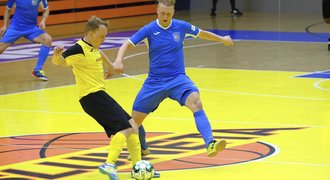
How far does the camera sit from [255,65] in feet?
63.7

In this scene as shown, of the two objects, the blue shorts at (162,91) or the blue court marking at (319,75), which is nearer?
the blue shorts at (162,91)

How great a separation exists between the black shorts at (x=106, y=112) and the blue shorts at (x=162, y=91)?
78 centimetres

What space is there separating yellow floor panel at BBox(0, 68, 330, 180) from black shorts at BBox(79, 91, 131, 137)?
0.68m

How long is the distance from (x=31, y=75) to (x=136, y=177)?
10.4m

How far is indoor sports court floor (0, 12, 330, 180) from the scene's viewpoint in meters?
10.4

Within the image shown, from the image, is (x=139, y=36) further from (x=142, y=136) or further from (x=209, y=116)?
(x=209, y=116)

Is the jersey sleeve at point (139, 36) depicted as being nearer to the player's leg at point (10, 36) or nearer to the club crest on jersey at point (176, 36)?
the club crest on jersey at point (176, 36)

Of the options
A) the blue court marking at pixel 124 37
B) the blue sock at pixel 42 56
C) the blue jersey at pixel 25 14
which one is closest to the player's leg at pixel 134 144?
the blue sock at pixel 42 56

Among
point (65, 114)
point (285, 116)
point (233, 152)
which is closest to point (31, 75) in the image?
point (65, 114)

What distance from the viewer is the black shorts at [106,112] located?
9.57 meters

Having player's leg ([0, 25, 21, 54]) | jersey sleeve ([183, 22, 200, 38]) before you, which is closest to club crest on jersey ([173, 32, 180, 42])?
jersey sleeve ([183, 22, 200, 38])

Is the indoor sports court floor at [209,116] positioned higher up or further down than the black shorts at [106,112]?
further down

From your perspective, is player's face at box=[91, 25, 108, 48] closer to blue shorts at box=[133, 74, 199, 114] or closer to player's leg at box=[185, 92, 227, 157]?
blue shorts at box=[133, 74, 199, 114]

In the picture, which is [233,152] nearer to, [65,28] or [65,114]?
[65,114]
